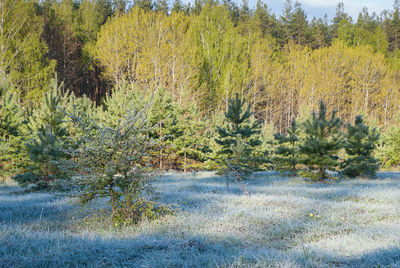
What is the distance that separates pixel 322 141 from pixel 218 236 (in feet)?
29.4

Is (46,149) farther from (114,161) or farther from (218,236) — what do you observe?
(218,236)

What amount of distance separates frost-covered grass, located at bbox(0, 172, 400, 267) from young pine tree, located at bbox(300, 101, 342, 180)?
171 inches

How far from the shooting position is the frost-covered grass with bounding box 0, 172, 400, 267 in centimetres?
393

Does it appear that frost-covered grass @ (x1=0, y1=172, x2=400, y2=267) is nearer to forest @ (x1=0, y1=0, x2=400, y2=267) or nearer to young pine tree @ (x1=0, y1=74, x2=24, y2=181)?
forest @ (x1=0, y1=0, x2=400, y2=267)

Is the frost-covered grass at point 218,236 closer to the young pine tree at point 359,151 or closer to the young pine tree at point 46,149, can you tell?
the young pine tree at point 46,149

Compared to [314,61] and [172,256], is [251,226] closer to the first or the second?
[172,256]

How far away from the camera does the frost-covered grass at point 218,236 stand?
3930 millimetres

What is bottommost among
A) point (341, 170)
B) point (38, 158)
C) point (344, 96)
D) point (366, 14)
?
point (341, 170)

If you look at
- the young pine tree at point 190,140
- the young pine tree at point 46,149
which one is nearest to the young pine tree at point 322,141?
the young pine tree at point 190,140

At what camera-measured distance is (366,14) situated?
63406 millimetres

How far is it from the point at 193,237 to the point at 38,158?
7260 millimetres

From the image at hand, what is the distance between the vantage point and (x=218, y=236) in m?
5.20

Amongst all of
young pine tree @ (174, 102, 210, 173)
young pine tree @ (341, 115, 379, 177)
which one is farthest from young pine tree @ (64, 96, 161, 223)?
young pine tree @ (174, 102, 210, 173)

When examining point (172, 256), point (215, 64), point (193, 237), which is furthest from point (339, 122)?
point (215, 64)
